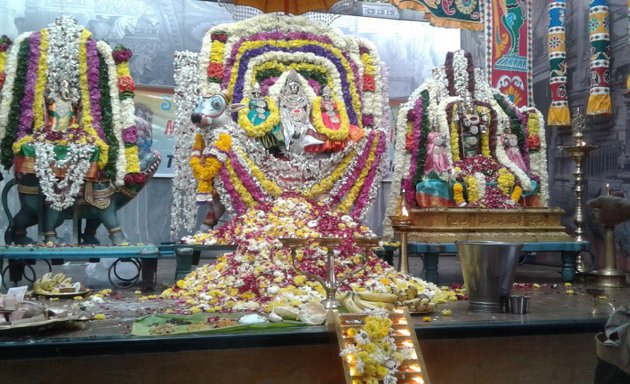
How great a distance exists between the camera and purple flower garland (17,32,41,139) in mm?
7590

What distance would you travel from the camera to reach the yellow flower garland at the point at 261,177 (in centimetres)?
812

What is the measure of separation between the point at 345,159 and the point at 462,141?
157cm

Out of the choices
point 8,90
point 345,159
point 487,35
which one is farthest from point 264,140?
point 487,35

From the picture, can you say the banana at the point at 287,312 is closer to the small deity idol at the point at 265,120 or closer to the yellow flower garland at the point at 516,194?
the small deity idol at the point at 265,120

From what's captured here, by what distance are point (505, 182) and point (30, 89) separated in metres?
5.51

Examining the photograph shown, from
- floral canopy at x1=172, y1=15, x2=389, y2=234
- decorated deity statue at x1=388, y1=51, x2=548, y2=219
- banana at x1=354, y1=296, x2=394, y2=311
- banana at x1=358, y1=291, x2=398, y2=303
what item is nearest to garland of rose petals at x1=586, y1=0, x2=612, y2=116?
decorated deity statue at x1=388, y1=51, x2=548, y2=219

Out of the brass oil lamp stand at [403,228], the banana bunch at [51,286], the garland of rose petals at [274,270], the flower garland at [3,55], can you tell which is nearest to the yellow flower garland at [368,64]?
the garland of rose petals at [274,270]

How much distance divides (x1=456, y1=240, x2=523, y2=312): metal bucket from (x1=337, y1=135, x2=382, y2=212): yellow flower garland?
2948 millimetres

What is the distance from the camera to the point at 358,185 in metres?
8.53

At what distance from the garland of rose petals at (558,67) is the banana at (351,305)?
613 cm

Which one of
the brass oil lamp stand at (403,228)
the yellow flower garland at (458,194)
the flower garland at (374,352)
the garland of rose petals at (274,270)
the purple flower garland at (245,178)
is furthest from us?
the yellow flower garland at (458,194)

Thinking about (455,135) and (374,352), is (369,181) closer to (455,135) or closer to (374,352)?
(455,135)

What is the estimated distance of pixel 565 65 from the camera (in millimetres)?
10180

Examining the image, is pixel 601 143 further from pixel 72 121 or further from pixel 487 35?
pixel 72 121
